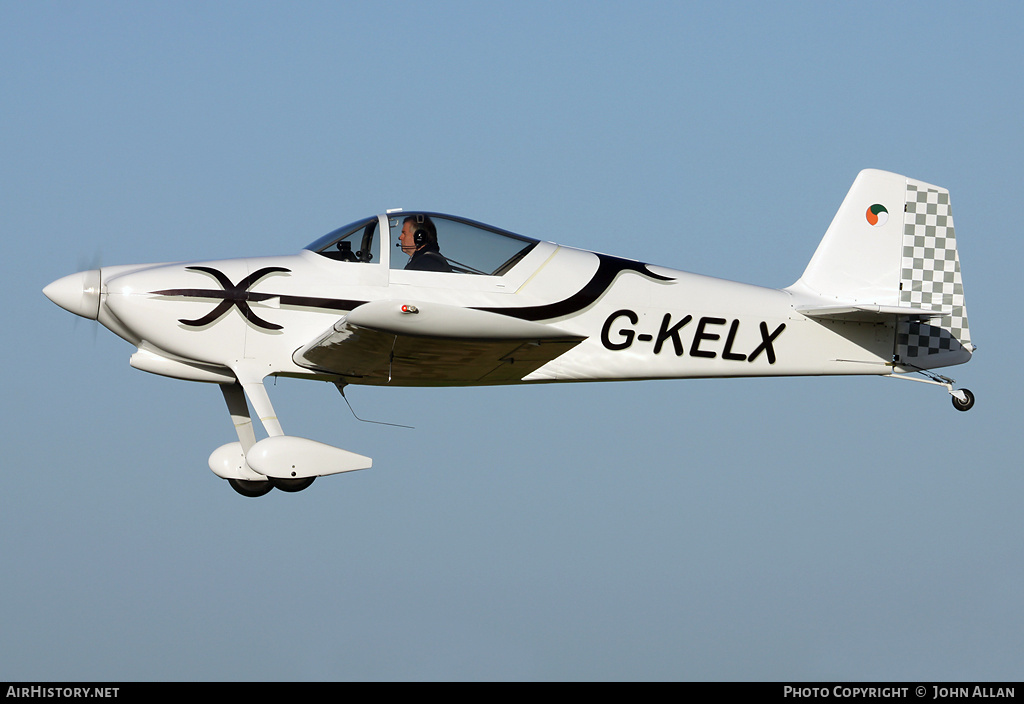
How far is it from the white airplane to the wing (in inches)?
1.0

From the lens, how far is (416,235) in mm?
10750

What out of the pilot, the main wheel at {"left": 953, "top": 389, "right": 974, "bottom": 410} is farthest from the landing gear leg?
the pilot

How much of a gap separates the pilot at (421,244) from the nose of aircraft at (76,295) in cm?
266

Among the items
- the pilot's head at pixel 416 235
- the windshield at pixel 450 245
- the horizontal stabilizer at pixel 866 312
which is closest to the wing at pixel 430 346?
the windshield at pixel 450 245

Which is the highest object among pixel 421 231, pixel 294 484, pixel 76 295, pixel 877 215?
pixel 877 215

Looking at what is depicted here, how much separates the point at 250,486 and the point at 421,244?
2.80 metres

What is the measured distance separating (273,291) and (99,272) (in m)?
1.55

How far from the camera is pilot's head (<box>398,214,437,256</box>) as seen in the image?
35.2 feet

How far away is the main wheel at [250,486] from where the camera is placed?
11.4m

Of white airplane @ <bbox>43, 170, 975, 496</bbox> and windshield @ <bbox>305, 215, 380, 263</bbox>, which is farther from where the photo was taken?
windshield @ <bbox>305, 215, 380, 263</bbox>

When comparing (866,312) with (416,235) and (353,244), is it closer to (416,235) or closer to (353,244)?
(416,235)

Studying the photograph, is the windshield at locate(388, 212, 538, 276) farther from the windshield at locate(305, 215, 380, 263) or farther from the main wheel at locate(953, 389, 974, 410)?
the main wheel at locate(953, 389, 974, 410)

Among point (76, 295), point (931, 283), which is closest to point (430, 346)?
point (76, 295)
